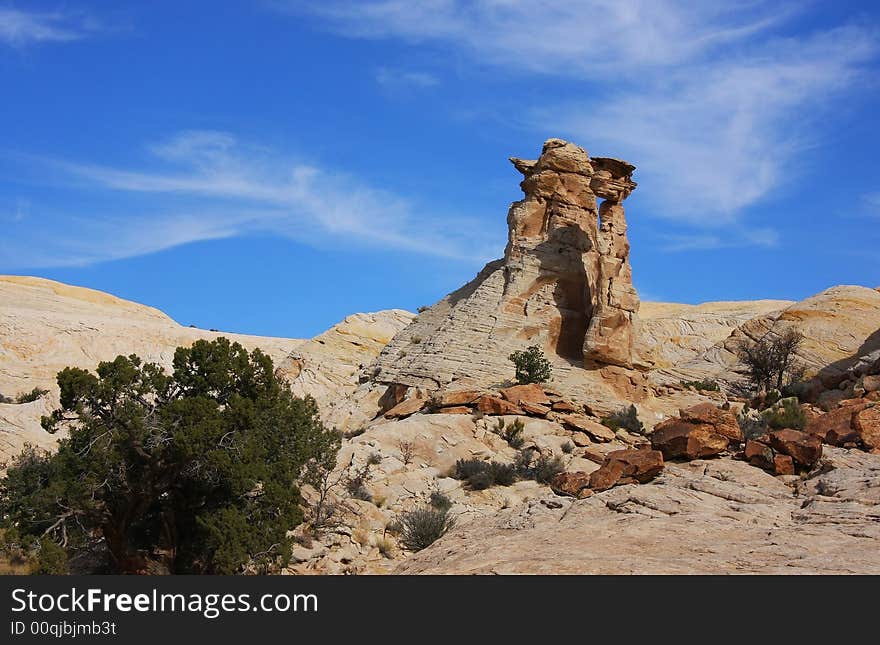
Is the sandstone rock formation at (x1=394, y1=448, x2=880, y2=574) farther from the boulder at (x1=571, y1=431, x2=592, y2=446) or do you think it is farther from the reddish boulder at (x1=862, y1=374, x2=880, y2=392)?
the reddish boulder at (x1=862, y1=374, x2=880, y2=392)

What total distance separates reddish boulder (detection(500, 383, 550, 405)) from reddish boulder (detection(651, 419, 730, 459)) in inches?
363

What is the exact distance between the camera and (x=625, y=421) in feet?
95.3

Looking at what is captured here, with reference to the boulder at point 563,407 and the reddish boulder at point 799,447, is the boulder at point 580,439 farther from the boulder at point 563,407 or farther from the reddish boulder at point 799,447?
the reddish boulder at point 799,447

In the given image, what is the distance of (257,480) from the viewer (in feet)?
56.4

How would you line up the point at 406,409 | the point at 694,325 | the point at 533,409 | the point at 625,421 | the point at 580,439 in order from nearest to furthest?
1. the point at 580,439
2. the point at 533,409
3. the point at 625,421
4. the point at 406,409
5. the point at 694,325

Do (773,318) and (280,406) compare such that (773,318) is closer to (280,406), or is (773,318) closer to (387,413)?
(387,413)

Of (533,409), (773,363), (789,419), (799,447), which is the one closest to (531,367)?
(533,409)

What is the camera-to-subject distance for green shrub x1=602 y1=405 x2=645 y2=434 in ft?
93.9

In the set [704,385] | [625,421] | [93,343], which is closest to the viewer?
[625,421]

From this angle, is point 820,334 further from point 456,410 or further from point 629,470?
point 629,470

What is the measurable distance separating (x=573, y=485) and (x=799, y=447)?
4.18m

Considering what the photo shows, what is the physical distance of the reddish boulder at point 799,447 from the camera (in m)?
17.8

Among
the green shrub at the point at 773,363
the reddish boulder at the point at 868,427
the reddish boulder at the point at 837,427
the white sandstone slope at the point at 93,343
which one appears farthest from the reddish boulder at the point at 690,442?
the green shrub at the point at 773,363

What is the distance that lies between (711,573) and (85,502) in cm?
1021
